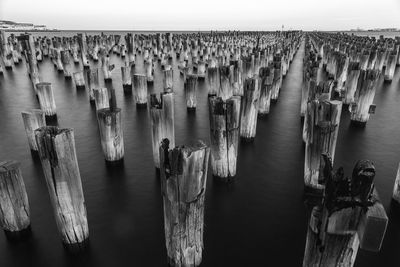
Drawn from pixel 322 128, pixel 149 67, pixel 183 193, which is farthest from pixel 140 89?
pixel 183 193

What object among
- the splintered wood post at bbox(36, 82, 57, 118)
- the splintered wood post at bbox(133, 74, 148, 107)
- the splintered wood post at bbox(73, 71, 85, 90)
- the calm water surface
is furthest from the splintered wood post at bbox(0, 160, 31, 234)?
the splintered wood post at bbox(73, 71, 85, 90)

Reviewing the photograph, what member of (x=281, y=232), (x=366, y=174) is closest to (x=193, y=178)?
(x=366, y=174)

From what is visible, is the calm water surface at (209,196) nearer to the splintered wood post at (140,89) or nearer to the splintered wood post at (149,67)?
the splintered wood post at (140,89)

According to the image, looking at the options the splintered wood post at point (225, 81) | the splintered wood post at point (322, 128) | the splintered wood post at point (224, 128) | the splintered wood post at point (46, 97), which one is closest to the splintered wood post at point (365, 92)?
the splintered wood post at point (225, 81)

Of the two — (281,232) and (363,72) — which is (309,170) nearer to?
(281,232)

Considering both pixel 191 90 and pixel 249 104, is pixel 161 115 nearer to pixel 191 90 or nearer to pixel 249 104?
pixel 249 104

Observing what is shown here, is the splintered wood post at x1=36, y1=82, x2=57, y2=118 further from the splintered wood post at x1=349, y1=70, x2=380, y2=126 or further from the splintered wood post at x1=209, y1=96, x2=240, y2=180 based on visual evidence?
the splintered wood post at x1=349, y1=70, x2=380, y2=126
